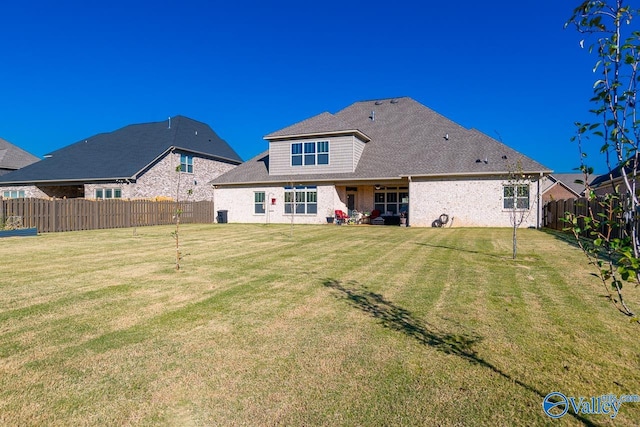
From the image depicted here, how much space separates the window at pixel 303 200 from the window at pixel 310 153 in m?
1.70

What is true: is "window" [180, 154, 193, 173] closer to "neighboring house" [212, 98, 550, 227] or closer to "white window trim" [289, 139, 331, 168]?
"neighboring house" [212, 98, 550, 227]

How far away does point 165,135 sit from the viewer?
98.7 feet

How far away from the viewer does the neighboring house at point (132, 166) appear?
2625cm

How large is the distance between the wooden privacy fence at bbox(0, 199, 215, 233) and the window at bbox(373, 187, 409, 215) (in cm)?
1289

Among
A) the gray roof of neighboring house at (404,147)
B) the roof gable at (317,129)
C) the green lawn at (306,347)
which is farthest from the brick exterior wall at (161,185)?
the green lawn at (306,347)

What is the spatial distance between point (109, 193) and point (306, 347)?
2769cm

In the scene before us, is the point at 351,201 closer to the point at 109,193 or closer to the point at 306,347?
the point at 109,193

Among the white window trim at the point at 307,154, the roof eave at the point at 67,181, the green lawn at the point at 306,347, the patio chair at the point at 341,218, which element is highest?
the white window trim at the point at 307,154

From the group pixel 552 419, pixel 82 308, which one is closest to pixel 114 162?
pixel 82 308

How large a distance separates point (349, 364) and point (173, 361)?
1692mm

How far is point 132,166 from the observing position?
2583 cm

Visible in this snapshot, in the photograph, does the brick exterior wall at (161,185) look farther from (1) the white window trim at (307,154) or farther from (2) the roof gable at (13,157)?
(1) the white window trim at (307,154)

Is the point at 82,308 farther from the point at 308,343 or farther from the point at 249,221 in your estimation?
the point at 249,221

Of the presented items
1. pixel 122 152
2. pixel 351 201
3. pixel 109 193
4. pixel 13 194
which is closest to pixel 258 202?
pixel 351 201
